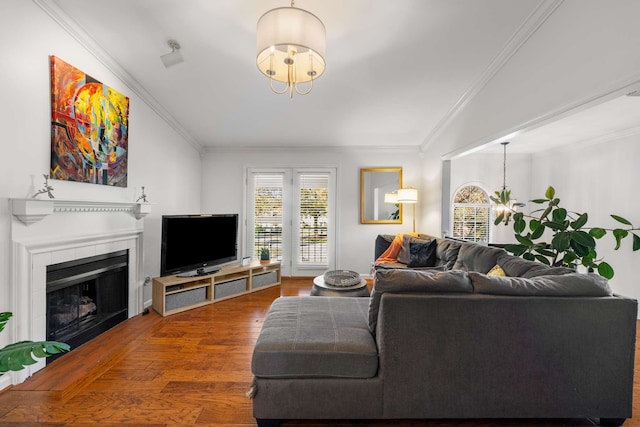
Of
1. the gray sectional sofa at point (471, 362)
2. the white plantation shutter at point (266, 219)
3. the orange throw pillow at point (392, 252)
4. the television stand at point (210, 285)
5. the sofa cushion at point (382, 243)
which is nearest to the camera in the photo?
the gray sectional sofa at point (471, 362)

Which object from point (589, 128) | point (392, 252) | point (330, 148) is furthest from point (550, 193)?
point (330, 148)

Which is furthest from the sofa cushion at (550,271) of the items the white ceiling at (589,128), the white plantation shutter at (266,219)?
the white plantation shutter at (266,219)

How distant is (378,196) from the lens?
525cm

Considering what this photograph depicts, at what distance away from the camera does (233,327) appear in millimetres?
3057

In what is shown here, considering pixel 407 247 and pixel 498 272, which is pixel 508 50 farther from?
pixel 407 247

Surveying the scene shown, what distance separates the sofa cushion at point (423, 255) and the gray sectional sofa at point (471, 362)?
229 cm

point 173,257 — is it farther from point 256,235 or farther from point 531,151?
point 531,151

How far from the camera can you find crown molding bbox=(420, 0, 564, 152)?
7.75 ft

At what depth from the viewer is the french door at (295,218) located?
5262 millimetres

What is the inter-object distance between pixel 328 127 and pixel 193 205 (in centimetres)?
257

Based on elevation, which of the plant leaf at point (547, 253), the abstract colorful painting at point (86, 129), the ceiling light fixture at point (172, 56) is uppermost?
the ceiling light fixture at point (172, 56)

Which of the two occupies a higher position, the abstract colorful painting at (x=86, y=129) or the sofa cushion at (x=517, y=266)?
the abstract colorful painting at (x=86, y=129)

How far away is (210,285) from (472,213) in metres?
4.75

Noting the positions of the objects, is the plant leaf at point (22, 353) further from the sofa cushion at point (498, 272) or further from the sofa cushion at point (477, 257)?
the sofa cushion at point (477, 257)
